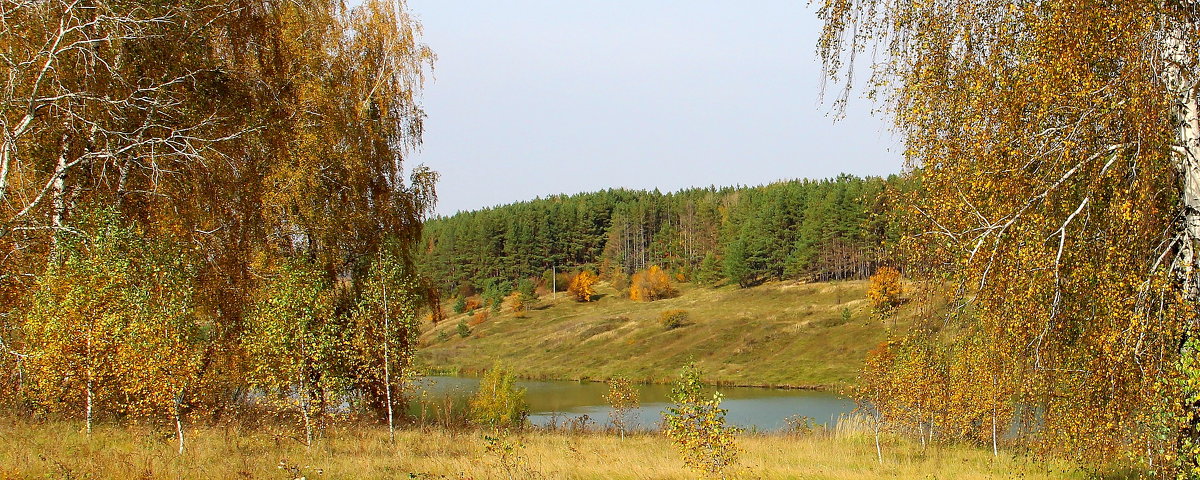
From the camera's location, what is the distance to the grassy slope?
58312 millimetres

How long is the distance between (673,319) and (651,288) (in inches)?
861

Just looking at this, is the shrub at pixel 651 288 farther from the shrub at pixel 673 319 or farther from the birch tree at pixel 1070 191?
the birch tree at pixel 1070 191

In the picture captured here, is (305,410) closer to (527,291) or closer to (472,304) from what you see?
(527,291)

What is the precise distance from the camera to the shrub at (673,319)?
74.6 metres

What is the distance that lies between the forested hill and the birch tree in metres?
76.6

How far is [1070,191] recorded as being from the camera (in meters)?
6.20

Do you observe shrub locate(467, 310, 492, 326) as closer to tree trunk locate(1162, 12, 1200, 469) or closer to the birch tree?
the birch tree

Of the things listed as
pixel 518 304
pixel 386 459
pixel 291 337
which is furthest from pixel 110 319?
pixel 518 304

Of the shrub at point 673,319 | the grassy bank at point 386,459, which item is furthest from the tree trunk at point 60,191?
the shrub at point 673,319

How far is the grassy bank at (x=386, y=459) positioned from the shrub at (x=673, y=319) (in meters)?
57.2

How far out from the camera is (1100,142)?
232 inches

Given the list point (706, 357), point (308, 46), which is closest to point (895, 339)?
point (308, 46)

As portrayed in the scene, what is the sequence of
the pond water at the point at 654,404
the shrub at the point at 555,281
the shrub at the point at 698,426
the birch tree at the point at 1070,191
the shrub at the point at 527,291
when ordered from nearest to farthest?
the birch tree at the point at 1070,191, the shrub at the point at 698,426, the pond water at the point at 654,404, the shrub at the point at 527,291, the shrub at the point at 555,281

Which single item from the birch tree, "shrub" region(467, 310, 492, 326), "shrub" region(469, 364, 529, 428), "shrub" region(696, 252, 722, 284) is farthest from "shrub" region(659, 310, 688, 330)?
the birch tree
